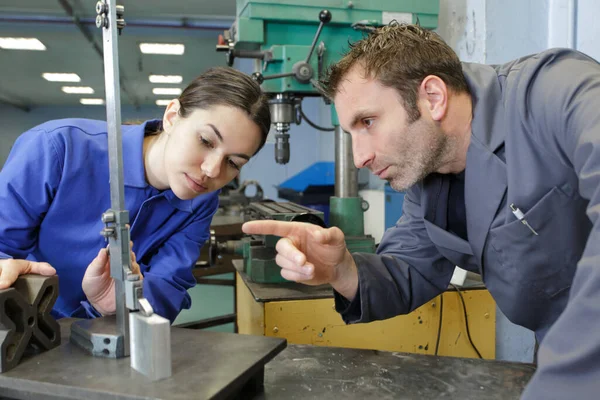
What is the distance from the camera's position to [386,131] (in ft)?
3.19

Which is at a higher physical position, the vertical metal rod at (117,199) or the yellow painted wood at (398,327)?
the vertical metal rod at (117,199)

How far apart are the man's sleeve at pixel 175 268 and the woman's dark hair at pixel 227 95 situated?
9.5 inches

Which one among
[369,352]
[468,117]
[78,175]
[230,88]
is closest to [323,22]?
[230,88]

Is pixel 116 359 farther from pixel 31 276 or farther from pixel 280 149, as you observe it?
pixel 280 149

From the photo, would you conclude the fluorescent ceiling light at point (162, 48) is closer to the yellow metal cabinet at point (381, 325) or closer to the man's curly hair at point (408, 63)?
the yellow metal cabinet at point (381, 325)

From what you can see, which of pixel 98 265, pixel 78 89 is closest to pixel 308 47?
pixel 98 265

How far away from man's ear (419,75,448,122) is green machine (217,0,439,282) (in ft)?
1.86

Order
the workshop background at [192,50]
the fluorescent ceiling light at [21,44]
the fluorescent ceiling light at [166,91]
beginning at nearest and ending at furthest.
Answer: the workshop background at [192,50], the fluorescent ceiling light at [21,44], the fluorescent ceiling light at [166,91]

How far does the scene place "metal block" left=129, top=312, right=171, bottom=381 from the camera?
1.97 ft

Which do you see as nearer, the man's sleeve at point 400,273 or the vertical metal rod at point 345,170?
the man's sleeve at point 400,273

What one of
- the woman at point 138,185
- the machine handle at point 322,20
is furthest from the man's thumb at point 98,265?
the machine handle at point 322,20

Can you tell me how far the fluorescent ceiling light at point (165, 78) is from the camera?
6.60 metres

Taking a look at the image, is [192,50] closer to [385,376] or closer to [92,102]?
[92,102]

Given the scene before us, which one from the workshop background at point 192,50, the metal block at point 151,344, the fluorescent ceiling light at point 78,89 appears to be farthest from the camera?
the fluorescent ceiling light at point 78,89
